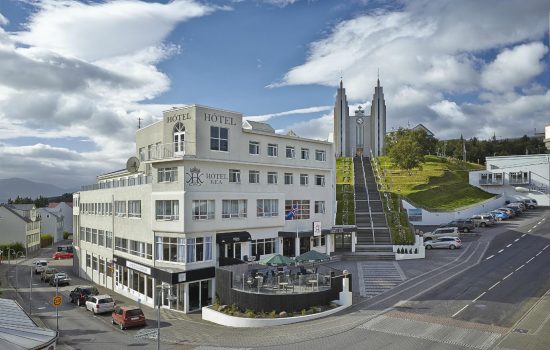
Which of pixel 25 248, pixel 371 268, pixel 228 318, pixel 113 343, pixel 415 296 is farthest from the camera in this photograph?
pixel 25 248

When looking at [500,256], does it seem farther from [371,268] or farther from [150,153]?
[150,153]

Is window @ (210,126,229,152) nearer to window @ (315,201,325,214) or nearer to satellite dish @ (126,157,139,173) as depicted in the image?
satellite dish @ (126,157,139,173)

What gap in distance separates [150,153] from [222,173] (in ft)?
28.8

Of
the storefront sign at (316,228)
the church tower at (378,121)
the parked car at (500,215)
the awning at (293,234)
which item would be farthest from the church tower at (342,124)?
the storefront sign at (316,228)

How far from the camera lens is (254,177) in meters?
40.0

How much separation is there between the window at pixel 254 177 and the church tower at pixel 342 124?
82.3m

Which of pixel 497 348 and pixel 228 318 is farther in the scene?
pixel 228 318

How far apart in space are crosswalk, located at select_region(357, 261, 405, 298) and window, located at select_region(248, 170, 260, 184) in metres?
12.0

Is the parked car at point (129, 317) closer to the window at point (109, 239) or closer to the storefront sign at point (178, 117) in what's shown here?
the storefront sign at point (178, 117)

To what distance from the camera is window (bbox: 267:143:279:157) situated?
41.5 meters

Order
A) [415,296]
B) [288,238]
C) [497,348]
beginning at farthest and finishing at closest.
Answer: [288,238] < [415,296] < [497,348]

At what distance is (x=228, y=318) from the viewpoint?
1112 inches

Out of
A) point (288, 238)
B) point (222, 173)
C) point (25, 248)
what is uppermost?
point (222, 173)

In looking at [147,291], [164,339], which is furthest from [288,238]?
[164,339]
